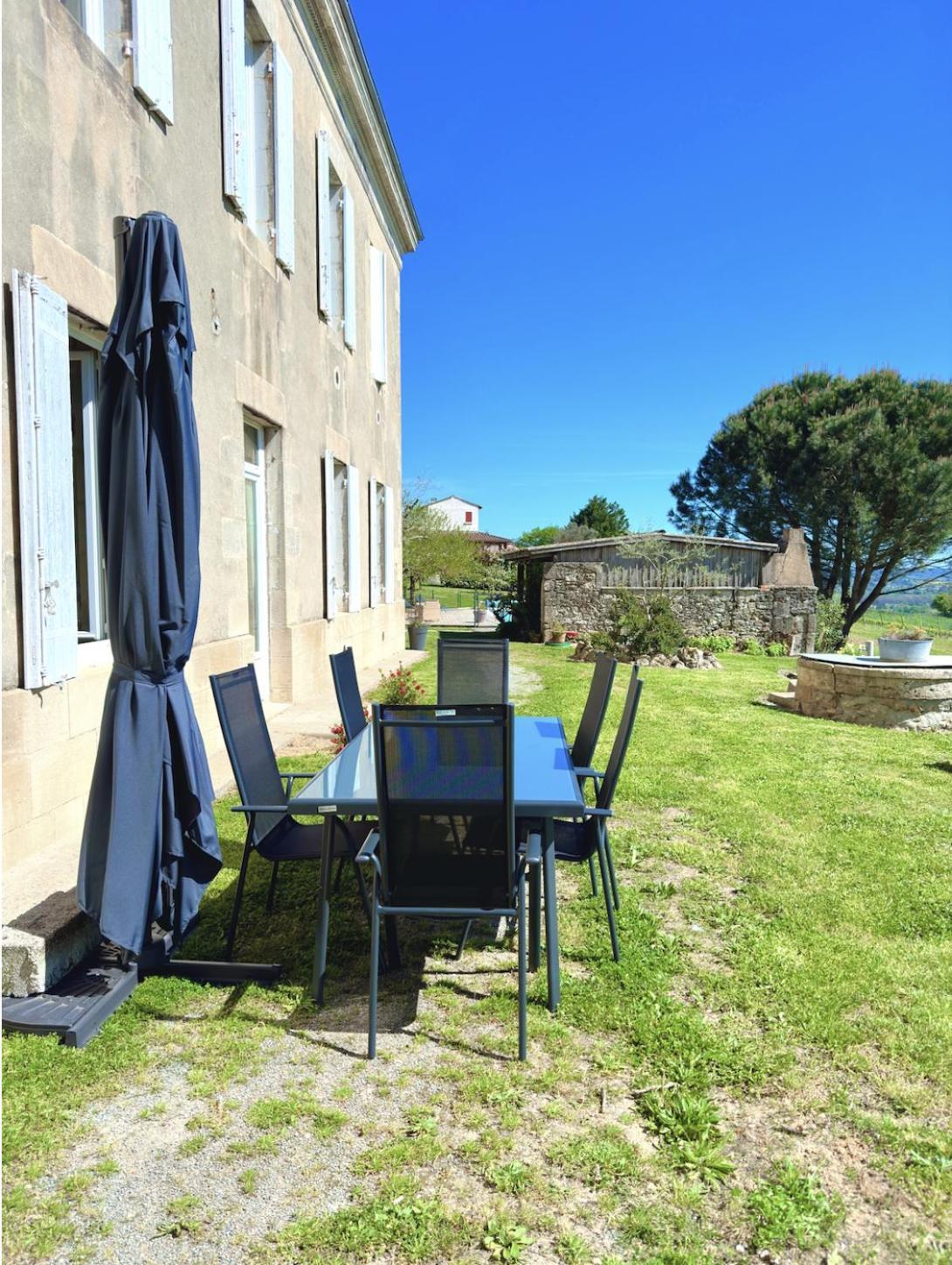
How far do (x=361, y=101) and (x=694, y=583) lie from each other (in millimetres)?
12491

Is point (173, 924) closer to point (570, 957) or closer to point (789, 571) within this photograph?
point (570, 957)

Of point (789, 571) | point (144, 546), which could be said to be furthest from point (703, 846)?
point (789, 571)

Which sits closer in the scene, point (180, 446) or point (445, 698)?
point (180, 446)

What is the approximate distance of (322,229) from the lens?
842cm

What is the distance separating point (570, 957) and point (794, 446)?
26764 millimetres

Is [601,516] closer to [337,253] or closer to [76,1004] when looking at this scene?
[337,253]

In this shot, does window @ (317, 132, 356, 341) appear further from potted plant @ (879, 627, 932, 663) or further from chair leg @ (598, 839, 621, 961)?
potted plant @ (879, 627, 932, 663)

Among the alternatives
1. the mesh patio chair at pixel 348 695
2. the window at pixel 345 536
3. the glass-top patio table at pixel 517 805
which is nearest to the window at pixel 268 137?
the window at pixel 345 536

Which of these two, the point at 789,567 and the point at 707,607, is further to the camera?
the point at 789,567

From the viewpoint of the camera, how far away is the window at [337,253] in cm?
858

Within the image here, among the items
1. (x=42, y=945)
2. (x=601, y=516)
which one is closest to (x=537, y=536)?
(x=601, y=516)

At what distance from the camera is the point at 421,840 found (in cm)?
254

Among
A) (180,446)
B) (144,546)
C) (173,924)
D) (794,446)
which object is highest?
(794,446)

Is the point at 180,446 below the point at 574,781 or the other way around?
the other way around
